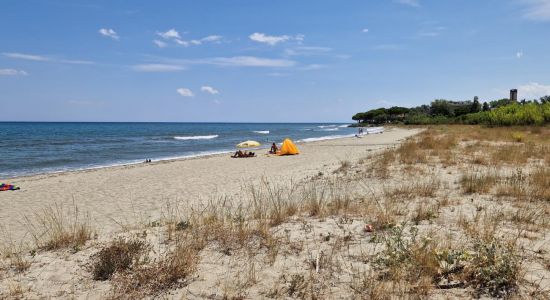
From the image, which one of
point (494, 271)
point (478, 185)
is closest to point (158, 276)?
point (494, 271)

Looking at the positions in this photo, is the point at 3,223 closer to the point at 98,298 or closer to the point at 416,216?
the point at 98,298

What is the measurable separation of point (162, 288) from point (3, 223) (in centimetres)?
694

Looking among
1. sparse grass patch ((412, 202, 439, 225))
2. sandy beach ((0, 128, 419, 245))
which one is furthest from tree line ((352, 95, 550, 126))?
sparse grass patch ((412, 202, 439, 225))

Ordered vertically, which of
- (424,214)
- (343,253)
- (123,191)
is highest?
(424,214)

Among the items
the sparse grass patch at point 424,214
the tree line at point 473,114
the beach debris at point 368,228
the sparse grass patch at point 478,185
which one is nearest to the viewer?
the beach debris at point 368,228

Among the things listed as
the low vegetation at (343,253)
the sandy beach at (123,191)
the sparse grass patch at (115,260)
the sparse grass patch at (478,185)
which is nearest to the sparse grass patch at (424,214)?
the low vegetation at (343,253)

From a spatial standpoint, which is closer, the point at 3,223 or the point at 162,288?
the point at 162,288

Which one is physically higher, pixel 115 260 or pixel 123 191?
pixel 115 260

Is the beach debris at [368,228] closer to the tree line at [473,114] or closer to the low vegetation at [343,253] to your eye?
the low vegetation at [343,253]

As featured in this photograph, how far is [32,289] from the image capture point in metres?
3.93

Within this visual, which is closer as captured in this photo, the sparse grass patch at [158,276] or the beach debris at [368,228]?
the sparse grass patch at [158,276]

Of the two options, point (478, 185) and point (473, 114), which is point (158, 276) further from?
point (473, 114)

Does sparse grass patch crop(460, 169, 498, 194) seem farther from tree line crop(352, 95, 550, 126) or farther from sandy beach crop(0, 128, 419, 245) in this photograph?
tree line crop(352, 95, 550, 126)

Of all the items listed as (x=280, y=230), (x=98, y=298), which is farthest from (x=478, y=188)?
(x=98, y=298)
